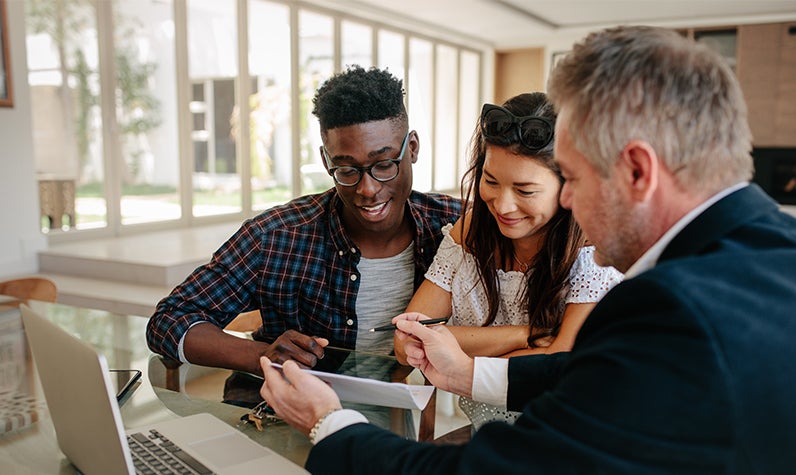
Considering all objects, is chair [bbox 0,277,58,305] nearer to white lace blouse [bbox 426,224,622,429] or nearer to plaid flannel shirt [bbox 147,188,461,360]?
plaid flannel shirt [bbox 147,188,461,360]

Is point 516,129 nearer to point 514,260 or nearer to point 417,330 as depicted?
point 514,260

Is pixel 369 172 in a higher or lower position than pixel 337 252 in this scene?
higher

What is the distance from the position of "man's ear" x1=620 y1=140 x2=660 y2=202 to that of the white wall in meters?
5.30

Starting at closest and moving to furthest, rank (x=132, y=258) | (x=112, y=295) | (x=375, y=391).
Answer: (x=375, y=391) < (x=112, y=295) < (x=132, y=258)

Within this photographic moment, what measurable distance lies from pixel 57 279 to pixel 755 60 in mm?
10318

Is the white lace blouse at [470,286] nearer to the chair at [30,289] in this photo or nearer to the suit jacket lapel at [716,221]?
the suit jacket lapel at [716,221]

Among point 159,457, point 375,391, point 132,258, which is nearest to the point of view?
point 159,457

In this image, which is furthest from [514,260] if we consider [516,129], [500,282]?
[516,129]

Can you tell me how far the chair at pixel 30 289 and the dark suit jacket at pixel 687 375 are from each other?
8.12ft

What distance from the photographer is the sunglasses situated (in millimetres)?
1481

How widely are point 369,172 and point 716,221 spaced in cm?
111

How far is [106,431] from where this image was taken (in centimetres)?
101

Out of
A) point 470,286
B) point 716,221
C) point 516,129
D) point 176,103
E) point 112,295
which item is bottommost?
point 112,295

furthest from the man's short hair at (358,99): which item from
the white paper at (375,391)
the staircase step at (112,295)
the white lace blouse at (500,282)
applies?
the staircase step at (112,295)
